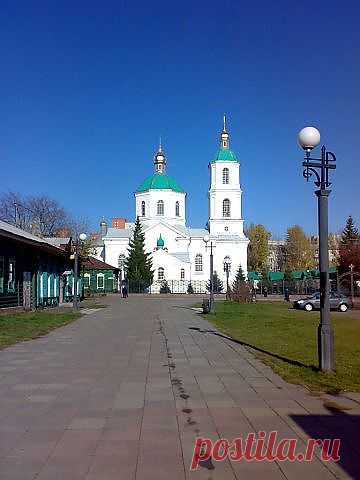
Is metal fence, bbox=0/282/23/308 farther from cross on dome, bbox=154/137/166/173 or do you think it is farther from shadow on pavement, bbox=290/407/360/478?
cross on dome, bbox=154/137/166/173

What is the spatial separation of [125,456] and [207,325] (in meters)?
17.4

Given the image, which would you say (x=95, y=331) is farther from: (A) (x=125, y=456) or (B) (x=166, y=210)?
(B) (x=166, y=210)

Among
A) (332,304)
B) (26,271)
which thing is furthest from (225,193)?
(26,271)

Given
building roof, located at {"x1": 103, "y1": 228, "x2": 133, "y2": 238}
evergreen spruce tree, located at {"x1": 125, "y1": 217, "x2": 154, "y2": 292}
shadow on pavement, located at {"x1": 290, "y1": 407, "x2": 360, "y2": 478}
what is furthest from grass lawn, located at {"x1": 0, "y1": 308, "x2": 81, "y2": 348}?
building roof, located at {"x1": 103, "y1": 228, "x2": 133, "y2": 238}

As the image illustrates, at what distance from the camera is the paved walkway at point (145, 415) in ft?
16.7

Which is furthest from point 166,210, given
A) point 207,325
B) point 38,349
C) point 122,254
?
point 38,349

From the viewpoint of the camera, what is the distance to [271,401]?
26.0 feet

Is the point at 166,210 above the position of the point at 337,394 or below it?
above

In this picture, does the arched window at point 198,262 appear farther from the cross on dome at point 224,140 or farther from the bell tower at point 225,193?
the cross on dome at point 224,140

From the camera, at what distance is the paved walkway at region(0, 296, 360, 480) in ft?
16.7

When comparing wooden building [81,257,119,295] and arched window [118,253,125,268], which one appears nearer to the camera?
wooden building [81,257,119,295]

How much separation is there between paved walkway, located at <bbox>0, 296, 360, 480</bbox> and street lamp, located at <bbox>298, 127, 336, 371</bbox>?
124cm

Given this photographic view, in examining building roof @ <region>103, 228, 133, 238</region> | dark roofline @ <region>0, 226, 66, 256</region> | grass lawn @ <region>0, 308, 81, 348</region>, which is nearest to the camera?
grass lawn @ <region>0, 308, 81, 348</region>

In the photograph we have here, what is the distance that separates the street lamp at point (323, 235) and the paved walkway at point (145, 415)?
1.24 meters
